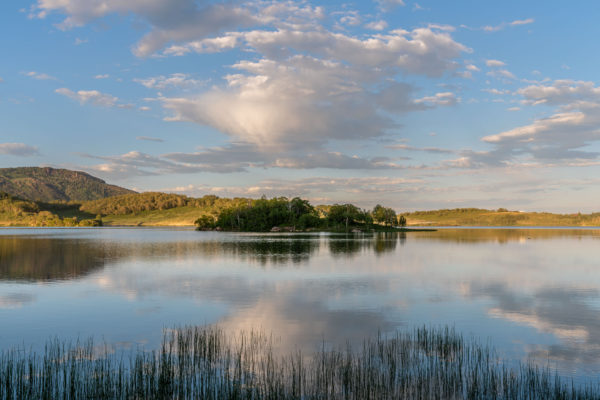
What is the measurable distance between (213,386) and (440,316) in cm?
1714

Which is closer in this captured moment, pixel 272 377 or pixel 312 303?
pixel 272 377

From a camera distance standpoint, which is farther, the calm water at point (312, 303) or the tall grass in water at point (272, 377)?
the calm water at point (312, 303)

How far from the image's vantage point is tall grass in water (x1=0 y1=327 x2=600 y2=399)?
1254 centimetres

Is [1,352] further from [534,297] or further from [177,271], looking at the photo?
[534,297]

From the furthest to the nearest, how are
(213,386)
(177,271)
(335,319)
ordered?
(177,271), (335,319), (213,386)

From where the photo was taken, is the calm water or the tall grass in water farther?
the calm water

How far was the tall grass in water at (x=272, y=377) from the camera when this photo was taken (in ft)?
41.1

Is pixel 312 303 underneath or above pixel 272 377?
underneath

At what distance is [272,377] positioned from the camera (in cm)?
1298

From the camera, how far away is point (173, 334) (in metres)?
20.1

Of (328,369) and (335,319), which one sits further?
(335,319)

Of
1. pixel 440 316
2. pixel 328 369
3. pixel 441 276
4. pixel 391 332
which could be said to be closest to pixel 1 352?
pixel 328 369

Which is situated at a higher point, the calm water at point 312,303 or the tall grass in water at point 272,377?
the tall grass in water at point 272,377

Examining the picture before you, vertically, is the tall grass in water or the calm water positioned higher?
the tall grass in water
